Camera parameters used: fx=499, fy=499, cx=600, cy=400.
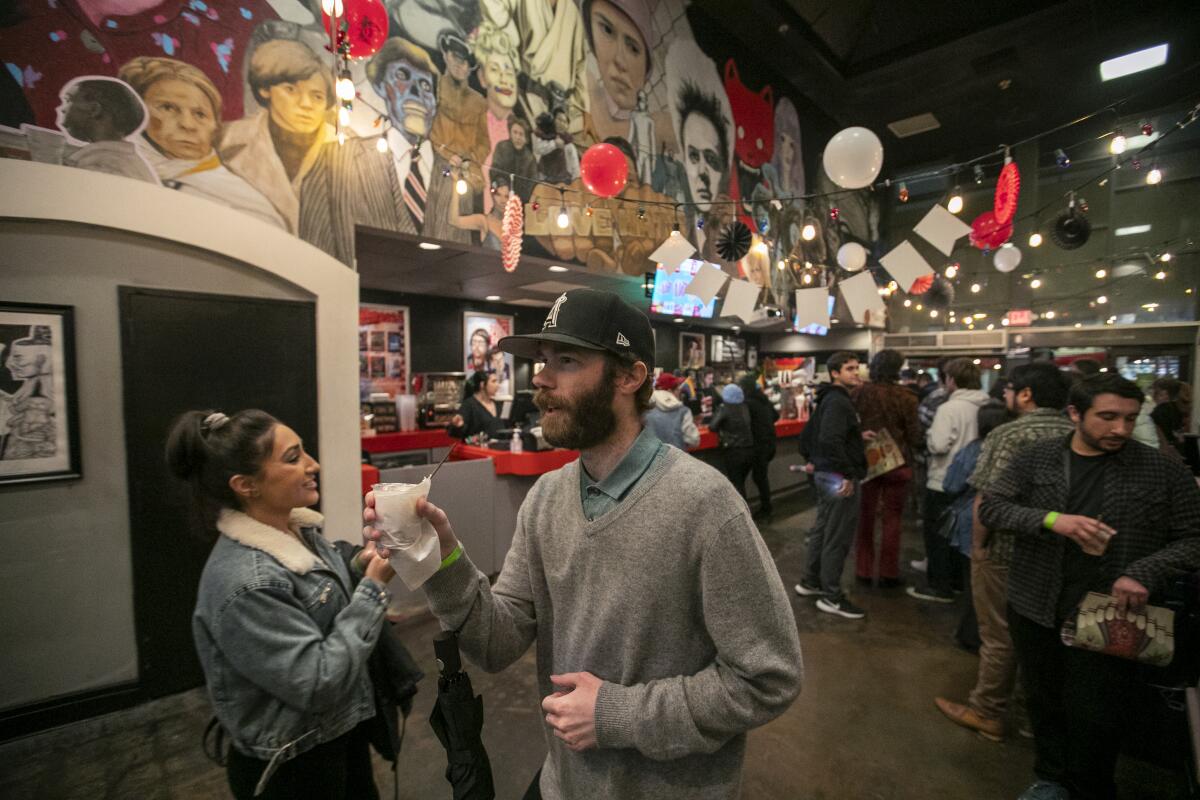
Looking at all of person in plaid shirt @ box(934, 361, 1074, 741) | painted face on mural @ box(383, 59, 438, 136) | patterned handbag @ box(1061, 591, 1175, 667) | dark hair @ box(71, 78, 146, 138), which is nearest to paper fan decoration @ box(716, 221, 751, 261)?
painted face on mural @ box(383, 59, 438, 136)

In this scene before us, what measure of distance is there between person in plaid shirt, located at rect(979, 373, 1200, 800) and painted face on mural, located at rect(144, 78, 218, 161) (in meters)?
4.78

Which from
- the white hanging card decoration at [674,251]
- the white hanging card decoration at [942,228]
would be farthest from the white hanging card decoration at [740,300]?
the white hanging card decoration at [942,228]

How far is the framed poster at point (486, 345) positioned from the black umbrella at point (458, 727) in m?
7.26

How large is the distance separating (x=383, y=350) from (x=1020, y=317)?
13574 millimetres

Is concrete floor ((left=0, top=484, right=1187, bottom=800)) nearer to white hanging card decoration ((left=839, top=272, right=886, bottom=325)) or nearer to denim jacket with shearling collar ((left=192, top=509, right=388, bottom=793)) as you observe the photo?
denim jacket with shearling collar ((left=192, top=509, right=388, bottom=793))

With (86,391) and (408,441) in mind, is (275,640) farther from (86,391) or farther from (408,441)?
(408,441)

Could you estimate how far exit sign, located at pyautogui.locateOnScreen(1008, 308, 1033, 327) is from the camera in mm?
11406

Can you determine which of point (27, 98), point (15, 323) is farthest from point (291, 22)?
point (15, 323)

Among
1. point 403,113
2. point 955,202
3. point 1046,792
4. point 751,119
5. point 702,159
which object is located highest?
point 751,119

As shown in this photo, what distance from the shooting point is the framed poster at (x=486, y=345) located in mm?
8367

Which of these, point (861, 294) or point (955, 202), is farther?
point (955, 202)

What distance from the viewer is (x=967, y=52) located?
8.27m

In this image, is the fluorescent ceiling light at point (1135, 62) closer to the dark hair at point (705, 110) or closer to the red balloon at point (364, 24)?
the dark hair at point (705, 110)

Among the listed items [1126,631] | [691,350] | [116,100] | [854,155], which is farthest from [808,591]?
[691,350]
